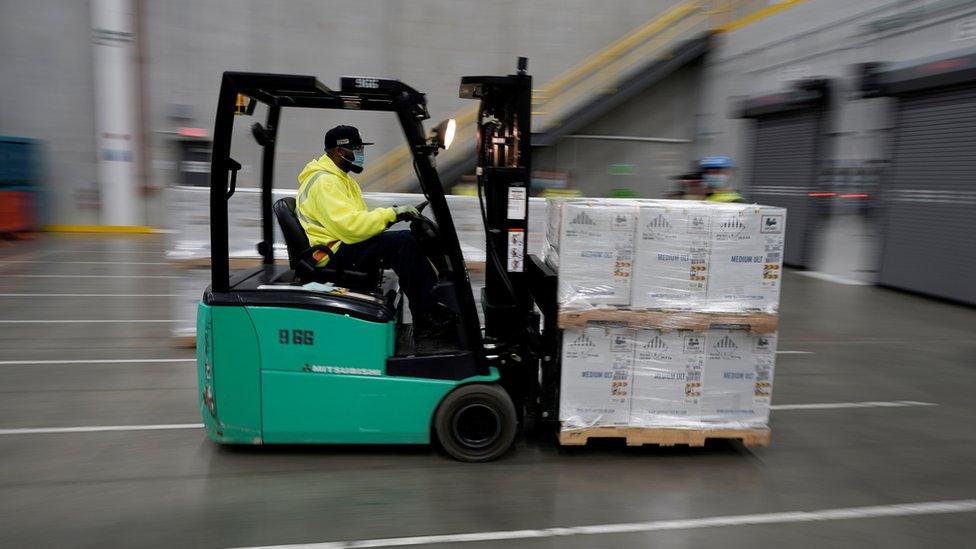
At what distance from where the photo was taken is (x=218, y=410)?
12.8 ft

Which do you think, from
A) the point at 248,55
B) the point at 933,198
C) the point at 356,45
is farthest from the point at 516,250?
the point at 248,55

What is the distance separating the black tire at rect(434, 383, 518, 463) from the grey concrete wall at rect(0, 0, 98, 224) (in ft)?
52.0

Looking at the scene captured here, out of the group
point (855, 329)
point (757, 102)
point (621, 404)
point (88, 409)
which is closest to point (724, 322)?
point (621, 404)

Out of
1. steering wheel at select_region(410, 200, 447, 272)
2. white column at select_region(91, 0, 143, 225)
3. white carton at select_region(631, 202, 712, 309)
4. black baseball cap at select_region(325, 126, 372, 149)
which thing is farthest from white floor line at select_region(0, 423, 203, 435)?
white column at select_region(91, 0, 143, 225)

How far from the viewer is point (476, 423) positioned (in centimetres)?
411

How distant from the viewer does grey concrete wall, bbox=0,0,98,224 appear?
15.5 meters

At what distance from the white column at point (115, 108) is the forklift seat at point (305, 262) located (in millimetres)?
14093

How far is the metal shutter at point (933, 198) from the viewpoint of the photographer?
9.48 m

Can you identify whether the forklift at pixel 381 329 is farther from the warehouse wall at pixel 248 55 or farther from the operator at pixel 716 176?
the warehouse wall at pixel 248 55

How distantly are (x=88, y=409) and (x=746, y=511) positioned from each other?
4837mm

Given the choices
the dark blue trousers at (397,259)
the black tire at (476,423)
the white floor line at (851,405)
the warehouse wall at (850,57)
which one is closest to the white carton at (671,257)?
the black tire at (476,423)

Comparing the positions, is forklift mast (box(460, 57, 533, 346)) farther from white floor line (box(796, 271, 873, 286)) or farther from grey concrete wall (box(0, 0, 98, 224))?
grey concrete wall (box(0, 0, 98, 224))

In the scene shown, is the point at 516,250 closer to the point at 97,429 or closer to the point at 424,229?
the point at 424,229

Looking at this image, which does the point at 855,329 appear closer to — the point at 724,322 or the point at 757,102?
the point at 724,322
